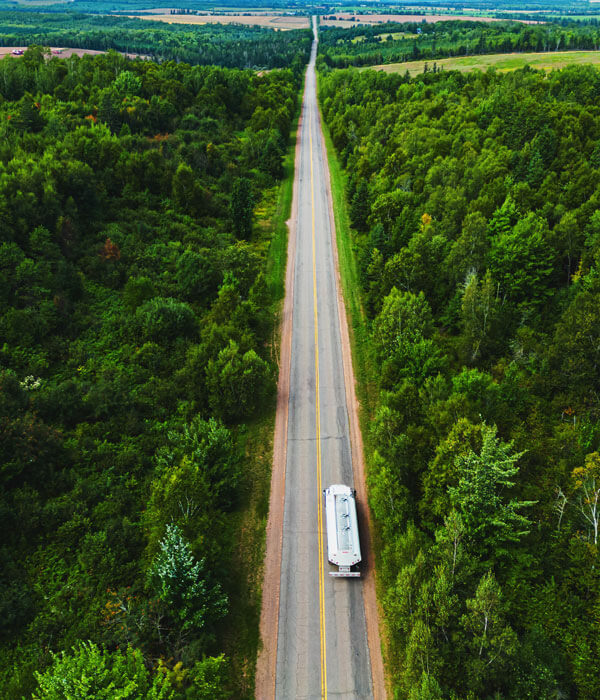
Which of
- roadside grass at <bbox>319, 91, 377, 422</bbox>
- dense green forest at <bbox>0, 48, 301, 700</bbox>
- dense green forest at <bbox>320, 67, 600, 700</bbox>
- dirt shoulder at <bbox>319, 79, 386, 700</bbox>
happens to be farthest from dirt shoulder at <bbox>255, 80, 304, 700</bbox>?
roadside grass at <bbox>319, 91, 377, 422</bbox>

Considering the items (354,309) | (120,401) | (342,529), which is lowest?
(342,529)

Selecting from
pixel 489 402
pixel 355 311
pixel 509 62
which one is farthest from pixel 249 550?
pixel 509 62

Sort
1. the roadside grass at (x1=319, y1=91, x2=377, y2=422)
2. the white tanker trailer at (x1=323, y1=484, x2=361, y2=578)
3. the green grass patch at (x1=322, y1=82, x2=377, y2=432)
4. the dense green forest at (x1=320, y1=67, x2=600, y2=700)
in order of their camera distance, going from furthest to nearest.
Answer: the green grass patch at (x1=322, y1=82, x2=377, y2=432)
the roadside grass at (x1=319, y1=91, x2=377, y2=422)
the white tanker trailer at (x1=323, y1=484, x2=361, y2=578)
the dense green forest at (x1=320, y1=67, x2=600, y2=700)

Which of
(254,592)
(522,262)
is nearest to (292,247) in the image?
(522,262)

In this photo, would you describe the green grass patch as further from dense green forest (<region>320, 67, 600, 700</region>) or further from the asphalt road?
the asphalt road

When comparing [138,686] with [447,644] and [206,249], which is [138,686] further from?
[206,249]

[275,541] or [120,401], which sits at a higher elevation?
[120,401]

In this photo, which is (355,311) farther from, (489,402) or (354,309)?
(489,402)
